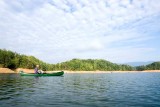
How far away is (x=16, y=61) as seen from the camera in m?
136

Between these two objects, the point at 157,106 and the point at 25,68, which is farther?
the point at 25,68

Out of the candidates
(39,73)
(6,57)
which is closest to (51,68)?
(6,57)

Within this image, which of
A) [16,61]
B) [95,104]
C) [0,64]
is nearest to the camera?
[95,104]

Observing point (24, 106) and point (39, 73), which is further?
point (39, 73)

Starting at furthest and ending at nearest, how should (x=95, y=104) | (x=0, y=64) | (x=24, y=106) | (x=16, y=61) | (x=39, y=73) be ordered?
1. (x=16, y=61)
2. (x=0, y=64)
3. (x=39, y=73)
4. (x=95, y=104)
5. (x=24, y=106)

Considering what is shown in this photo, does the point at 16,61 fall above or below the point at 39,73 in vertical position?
above

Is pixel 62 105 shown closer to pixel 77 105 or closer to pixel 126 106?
pixel 77 105

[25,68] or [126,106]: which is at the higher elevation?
[25,68]

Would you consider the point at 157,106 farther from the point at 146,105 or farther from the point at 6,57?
the point at 6,57

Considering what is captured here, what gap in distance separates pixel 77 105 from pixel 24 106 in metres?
4.32

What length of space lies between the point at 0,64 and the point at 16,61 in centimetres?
1124

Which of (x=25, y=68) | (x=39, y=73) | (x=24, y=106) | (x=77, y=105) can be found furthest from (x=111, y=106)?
(x=25, y=68)

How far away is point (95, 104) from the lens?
19703 millimetres

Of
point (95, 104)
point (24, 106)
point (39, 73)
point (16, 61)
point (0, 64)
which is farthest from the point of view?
point (16, 61)
